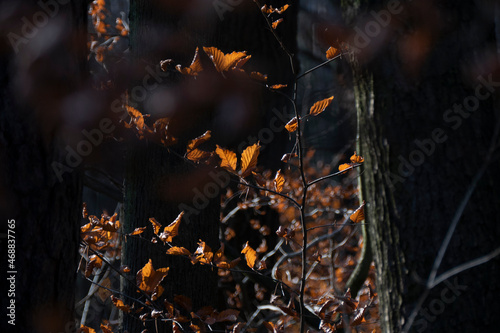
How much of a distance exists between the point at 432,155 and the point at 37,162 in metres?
1.50

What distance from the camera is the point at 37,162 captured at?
139cm

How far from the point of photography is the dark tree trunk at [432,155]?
6.66 ft

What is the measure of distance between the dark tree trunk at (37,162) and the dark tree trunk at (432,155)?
129 cm

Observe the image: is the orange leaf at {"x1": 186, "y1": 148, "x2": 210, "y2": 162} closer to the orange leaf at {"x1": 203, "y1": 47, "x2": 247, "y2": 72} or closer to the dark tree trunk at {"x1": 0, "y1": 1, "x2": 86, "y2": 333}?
the orange leaf at {"x1": 203, "y1": 47, "x2": 247, "y2": 72}

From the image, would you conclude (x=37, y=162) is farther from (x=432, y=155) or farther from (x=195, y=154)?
(x=432, y=155)

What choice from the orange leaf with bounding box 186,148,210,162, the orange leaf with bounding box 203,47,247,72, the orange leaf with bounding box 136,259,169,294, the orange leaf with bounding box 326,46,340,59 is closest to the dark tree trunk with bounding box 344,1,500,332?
the orange leaf with bounding box 326,46,340,59

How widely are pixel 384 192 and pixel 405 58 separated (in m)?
0.57

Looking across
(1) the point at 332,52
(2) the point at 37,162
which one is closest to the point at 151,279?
(2) the point at 37,162

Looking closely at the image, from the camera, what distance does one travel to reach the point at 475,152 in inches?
82.7

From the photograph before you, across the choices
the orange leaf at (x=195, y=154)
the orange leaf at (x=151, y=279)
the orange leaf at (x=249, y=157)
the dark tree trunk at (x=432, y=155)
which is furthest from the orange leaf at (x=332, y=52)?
the orange leaf at (x=151, y=279)

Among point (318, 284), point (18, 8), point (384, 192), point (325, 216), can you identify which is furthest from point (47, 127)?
point (325, 216)

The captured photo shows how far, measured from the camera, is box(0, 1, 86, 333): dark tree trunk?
1358 mm

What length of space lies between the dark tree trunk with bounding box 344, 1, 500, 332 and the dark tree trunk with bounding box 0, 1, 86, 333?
1.29 meters

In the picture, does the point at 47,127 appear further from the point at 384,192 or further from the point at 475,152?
the point at 475,152
